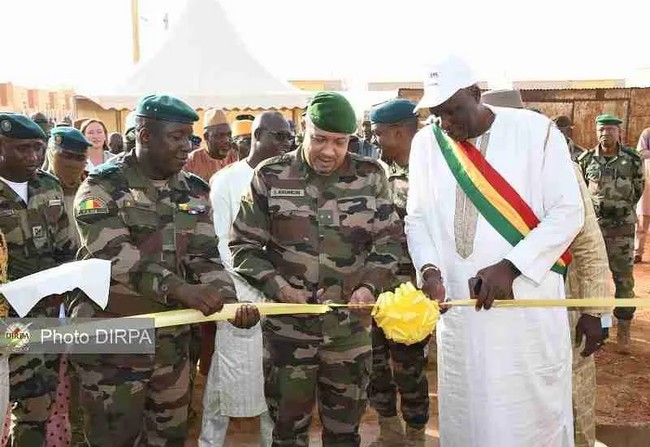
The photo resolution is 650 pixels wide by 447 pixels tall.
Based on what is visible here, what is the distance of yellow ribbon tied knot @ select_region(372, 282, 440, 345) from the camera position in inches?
111

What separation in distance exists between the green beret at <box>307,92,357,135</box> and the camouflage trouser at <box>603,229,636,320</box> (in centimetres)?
477

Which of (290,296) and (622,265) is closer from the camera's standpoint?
(290,296)

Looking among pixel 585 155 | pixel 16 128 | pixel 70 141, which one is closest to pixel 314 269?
pixel 16 128

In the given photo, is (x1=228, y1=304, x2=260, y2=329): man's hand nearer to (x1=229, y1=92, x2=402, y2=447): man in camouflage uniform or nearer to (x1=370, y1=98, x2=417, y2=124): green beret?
(x1=229, y1=92, x2=402, y2=447): man in camouflage uniform

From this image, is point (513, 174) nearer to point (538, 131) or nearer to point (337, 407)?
point (538, 131)

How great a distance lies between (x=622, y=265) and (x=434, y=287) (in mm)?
4612

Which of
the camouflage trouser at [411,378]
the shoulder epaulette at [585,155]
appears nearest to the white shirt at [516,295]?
the camouflage trouser at [411,378]

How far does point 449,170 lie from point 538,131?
43 cm

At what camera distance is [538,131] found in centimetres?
298

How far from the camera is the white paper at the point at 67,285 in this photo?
8.93 feet

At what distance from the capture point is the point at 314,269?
3191 mm

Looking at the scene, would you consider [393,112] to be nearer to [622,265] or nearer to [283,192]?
[283,192]

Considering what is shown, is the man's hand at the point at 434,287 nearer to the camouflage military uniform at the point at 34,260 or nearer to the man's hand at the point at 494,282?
the man's hand at the point at 494,282
